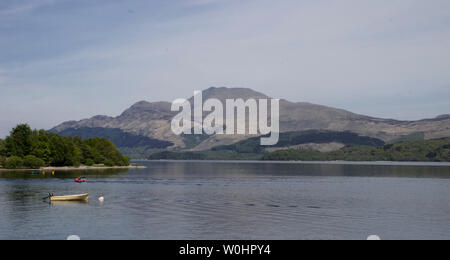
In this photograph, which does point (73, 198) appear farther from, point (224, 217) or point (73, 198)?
point (224, 217)

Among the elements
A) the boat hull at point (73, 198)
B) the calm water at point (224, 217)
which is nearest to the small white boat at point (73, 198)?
the boat hull at point (73, 198)

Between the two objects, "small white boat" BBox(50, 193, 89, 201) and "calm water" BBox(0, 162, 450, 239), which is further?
"small white boat" BBox(50, 193, 89, 201)

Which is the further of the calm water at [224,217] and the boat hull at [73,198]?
the boat hull at [73,198]

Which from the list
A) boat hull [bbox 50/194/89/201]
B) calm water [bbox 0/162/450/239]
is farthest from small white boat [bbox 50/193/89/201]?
calm water [bbox 0/162/450/239]

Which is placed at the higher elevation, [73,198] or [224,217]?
[73,198]

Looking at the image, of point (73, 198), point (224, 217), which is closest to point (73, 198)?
point (73, 198)

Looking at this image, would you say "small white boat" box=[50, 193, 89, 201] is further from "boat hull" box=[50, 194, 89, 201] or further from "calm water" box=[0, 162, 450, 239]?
"calm water" box=[0, 162, 450, 239]

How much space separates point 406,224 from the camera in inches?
3056

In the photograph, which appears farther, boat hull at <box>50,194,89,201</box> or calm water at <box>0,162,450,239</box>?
boat hull at <box>50,194,89,201</box>

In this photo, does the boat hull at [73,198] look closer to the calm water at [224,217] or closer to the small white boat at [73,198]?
the small white boat at [73,198]
